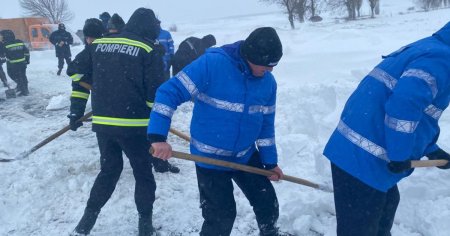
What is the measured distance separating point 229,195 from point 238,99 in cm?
66

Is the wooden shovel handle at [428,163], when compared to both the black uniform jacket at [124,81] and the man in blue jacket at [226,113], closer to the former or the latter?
the man in blue jacket at [226,113]

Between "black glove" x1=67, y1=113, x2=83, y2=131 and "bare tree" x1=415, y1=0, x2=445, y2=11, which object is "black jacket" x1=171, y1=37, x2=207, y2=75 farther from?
"bare tree" x1=415, y1=0, x2=445, y2=11

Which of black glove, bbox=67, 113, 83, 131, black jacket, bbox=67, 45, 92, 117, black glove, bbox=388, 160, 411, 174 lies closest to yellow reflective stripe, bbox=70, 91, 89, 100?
black jacket, bbox=67, 45, 92, 117

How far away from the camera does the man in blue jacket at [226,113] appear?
2600 mm

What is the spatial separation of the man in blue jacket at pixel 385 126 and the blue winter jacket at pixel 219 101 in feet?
1.84

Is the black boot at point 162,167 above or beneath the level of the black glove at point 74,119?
beneath

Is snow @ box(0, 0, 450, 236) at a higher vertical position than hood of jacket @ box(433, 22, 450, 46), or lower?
lower

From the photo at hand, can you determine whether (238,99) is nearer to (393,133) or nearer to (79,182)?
(393,133)

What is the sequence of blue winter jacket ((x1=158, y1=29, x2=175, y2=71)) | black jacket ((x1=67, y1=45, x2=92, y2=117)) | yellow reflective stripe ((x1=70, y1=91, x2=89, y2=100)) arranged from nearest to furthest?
black jacket ((x1=67, y1=45, x2=92, y2=117)) → yellow reflective stripe ((x1=70, y1=91, x2=89, y2=100)) → blue winter jacket ((x1=158, y1=29, x2=175, y2=71))

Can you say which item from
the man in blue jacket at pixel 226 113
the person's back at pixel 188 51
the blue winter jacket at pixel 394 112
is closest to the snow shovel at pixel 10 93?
the person's back at pixel 188 51

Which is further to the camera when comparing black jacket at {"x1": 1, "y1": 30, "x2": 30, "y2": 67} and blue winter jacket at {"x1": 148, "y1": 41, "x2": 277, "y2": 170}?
black jacket at {"x1": 1, "y1": 30, "x2": 30, "y2": 67}

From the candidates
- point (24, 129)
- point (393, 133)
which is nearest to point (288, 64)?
point (24, 129)

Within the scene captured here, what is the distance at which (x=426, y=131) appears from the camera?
7.74 feet

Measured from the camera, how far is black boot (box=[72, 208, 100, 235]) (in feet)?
11.4
